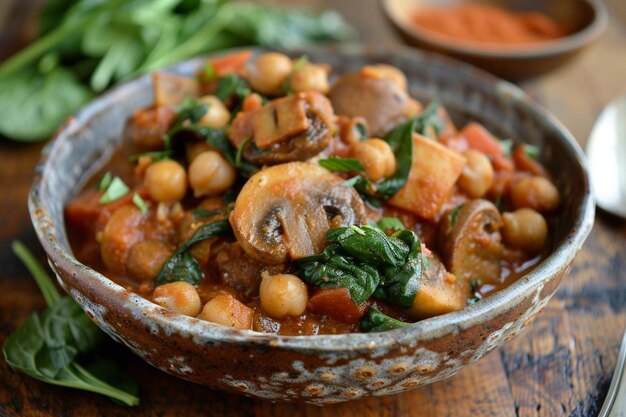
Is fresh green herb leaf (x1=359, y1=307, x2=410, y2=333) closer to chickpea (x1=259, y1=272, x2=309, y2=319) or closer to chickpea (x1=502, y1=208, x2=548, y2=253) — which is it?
chickpea (x1=259, y1=272, x2=309, y2=319)

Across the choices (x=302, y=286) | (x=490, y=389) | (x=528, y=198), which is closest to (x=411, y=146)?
(x=528, y=198)

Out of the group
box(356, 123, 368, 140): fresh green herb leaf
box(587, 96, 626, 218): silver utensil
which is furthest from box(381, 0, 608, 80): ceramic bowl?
box(356, 123, 368, 140): fresh green herb leaf

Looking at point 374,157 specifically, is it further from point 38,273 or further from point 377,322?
point 38,273

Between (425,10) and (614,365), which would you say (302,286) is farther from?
(425,10)

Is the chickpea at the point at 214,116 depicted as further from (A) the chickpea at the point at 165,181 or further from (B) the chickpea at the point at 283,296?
(B) the chickpea at the point at 283,296

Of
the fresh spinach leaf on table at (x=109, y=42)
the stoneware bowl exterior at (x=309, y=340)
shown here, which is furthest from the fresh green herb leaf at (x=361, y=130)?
the fresh spinach leaf on table at (x=109, y=42)
